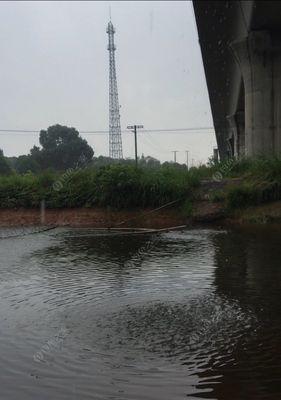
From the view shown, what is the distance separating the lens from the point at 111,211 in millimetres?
24812

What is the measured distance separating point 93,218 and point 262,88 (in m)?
9.93

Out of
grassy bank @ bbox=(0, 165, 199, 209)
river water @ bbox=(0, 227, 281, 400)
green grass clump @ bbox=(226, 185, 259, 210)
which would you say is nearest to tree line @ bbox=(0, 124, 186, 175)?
grassy bank @ bbox=(0, 165, 199, 209)

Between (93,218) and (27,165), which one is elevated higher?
(27,165)

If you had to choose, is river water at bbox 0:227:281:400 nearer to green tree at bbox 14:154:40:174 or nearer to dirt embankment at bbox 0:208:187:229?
dirt embankment at bbox 0:208:187:229

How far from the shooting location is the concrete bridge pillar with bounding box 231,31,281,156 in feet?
82.4

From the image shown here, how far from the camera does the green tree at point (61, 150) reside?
9394cm

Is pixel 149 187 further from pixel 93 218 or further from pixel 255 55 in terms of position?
pixel 255 55

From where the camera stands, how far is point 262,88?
84.1 feet

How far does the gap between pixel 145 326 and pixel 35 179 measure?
22.3 metres

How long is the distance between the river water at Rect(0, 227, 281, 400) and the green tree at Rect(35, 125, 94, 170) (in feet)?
265

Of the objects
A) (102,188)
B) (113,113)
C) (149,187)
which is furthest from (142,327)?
(113,113)

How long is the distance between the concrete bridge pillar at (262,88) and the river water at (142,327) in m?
13.9

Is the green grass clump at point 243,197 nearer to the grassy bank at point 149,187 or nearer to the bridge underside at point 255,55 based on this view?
the grassy bank at point 149,187

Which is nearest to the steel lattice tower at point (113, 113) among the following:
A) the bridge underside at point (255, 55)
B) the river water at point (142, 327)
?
the bridge underside at point (255, 55)
